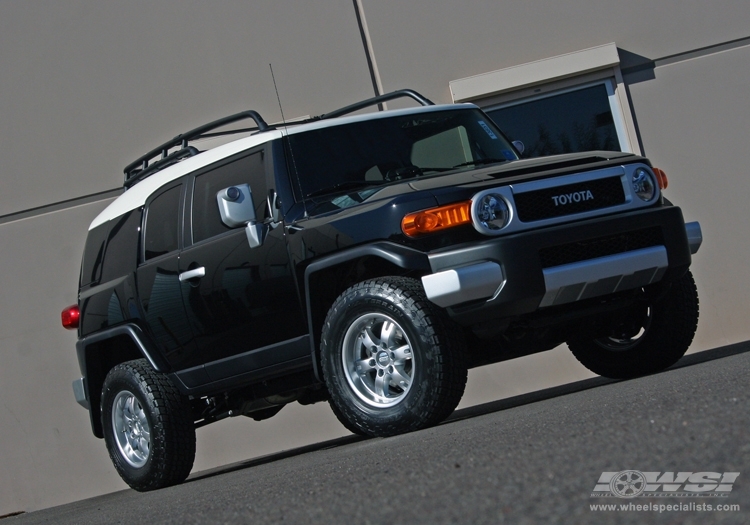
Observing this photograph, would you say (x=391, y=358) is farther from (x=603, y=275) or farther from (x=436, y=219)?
(x=603, y=275)

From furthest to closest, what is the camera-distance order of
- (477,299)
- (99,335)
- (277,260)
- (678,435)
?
(99,335)
(277,260)
(477,299)
(678,435)

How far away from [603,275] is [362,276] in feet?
4.33

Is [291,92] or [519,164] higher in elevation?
[291,92]

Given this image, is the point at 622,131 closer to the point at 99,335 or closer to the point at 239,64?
the point at 239,64

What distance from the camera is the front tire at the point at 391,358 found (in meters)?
5.13

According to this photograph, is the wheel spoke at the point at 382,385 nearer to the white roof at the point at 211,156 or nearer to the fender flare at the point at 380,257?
the fender flare at the point at 380,257

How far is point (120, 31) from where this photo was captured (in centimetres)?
1118

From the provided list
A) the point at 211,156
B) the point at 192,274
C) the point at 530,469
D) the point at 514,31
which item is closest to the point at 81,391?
the point at 192,274

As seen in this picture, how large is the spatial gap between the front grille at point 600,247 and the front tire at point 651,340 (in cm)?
47

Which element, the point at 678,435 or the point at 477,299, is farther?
the point at 477,299

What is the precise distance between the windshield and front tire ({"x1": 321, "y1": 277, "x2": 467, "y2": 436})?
0.81 m

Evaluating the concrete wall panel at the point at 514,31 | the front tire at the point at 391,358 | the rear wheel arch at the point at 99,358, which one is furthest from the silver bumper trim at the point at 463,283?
the concrete wall panel at the point at 514,31

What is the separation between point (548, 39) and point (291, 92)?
2.69m

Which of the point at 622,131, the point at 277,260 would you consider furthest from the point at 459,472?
the point at 622,131
